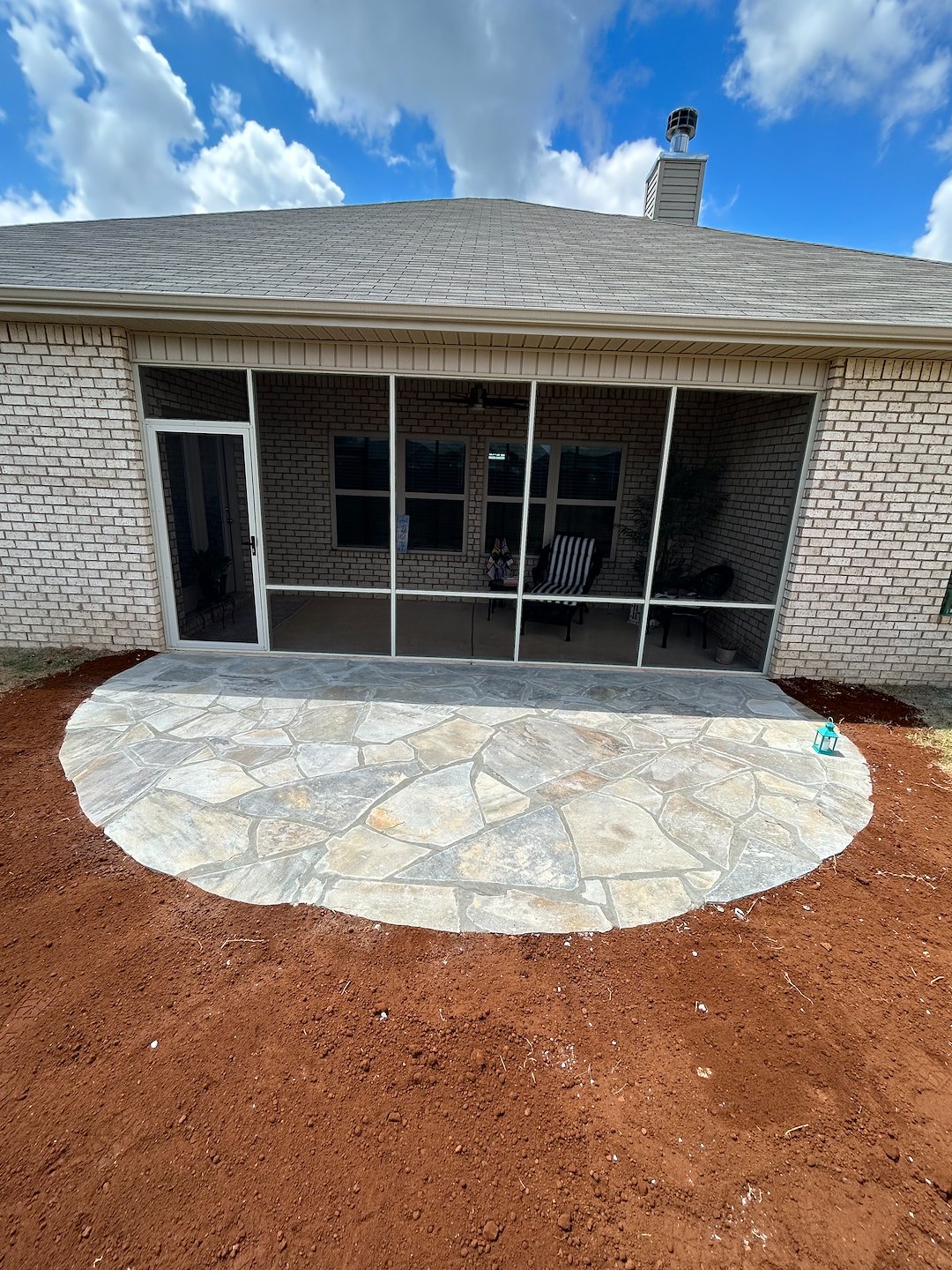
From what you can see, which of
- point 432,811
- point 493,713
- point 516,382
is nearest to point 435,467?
point 516,382

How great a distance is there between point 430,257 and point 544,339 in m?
1.77

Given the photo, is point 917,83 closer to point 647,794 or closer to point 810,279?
point 810,279

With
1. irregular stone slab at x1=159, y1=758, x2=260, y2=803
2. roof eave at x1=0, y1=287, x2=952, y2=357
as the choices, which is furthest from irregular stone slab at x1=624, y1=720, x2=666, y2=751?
roof eave at x1=0, y1=287, x2=952, y2=357

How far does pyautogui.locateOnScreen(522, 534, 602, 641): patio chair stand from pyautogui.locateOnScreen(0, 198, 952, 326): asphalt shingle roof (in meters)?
2.79

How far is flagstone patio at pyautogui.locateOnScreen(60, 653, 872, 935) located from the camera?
261 cm

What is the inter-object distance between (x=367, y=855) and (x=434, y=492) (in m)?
5.85

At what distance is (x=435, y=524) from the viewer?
7949mm

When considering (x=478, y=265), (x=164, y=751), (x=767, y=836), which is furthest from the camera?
(x=478, y=265)

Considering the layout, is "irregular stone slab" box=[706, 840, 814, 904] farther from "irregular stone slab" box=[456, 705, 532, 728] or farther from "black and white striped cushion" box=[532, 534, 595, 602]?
"black and white striped cushion" box=[532, 534, 595, 602]

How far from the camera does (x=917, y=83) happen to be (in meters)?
7.83

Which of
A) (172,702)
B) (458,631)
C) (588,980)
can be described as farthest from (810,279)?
(172,702)

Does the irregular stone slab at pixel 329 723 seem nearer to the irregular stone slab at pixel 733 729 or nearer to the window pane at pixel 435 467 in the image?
the irregular stone slab at pixel 733 729

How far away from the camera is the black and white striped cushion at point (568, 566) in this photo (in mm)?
6824

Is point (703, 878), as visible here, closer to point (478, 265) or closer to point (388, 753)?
point (388, 753)
